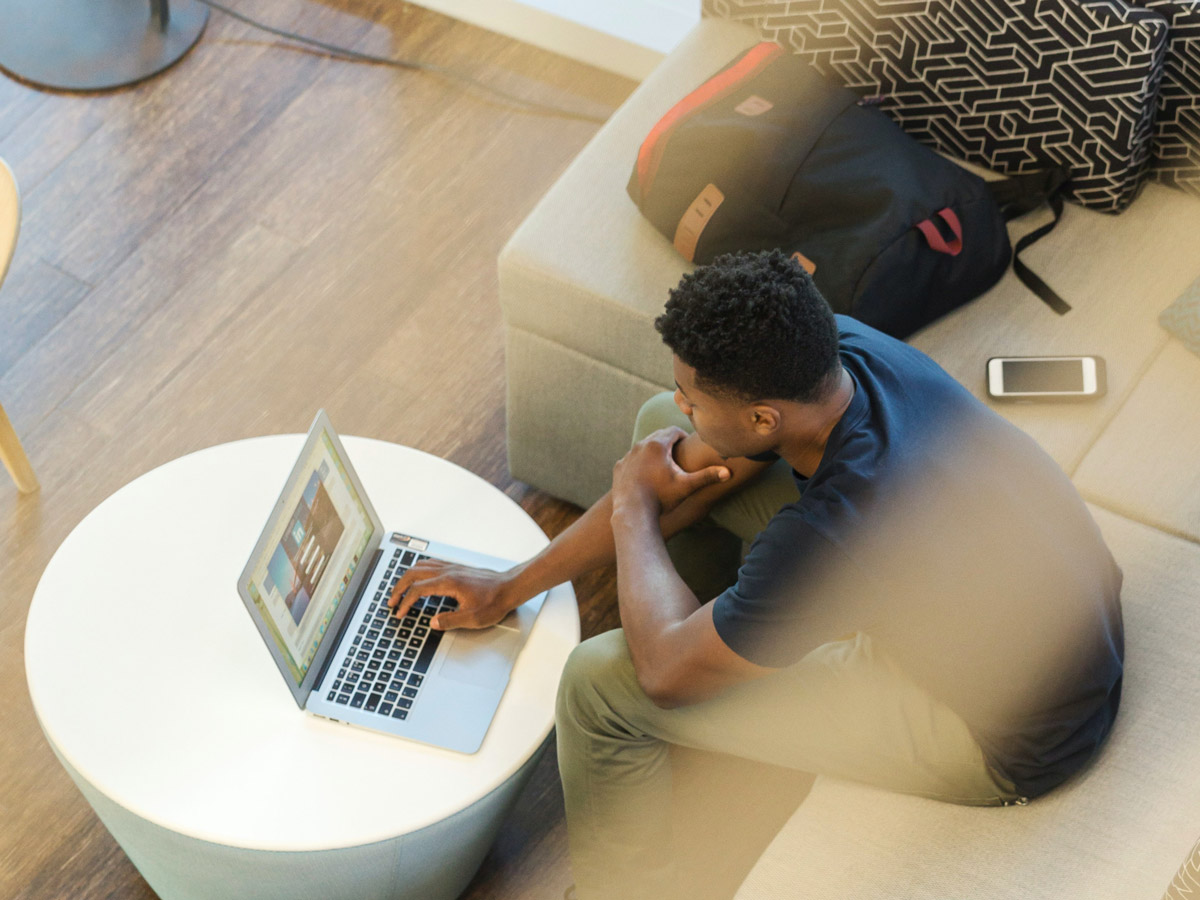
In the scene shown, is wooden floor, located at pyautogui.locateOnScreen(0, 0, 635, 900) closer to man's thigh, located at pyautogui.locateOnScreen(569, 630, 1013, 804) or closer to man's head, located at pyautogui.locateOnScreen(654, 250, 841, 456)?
man's thigh, located at pyautogui.locateOnScreen(569, 630, 1013, 804)

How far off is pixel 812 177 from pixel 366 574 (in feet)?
2.81

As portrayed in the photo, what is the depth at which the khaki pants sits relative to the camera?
4.63ft

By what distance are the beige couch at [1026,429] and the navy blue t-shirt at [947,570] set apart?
110mm

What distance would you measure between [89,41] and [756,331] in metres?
2.12

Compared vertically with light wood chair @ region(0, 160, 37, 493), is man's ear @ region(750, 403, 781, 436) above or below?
above

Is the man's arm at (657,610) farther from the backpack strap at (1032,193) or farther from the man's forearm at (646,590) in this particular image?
the backpack strap at (1032,193)

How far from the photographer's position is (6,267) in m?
1.85

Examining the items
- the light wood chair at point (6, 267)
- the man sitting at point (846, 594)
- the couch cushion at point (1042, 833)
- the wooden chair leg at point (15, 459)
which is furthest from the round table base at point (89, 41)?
the couch cushion at point (1042, 833)

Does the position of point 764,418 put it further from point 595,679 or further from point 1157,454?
point 1157,454

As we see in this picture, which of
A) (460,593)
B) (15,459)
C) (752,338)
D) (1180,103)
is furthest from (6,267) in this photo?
(1180,103)

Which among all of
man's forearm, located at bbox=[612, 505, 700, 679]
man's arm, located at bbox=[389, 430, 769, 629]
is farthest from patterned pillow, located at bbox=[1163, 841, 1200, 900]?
man's arm, located at bbox=[389, 430, 769, 629]

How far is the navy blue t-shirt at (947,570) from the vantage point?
1236 mm

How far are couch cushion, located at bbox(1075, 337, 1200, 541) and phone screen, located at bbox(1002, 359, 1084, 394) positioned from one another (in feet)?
0.27

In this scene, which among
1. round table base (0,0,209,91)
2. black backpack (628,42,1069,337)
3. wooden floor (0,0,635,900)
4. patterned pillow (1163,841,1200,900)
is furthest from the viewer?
round table base (0,0,209,91)
